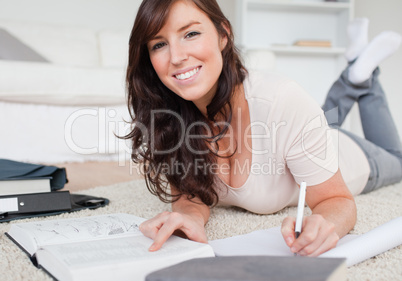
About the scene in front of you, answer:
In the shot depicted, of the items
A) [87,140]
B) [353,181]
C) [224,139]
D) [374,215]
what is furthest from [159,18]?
[87,140]

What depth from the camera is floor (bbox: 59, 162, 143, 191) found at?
6.01ft

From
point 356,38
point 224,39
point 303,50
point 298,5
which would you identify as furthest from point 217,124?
point 298,5

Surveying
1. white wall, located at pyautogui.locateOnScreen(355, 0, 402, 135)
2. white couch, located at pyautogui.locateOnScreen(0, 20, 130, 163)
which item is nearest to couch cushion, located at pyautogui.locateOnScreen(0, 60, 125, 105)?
white couch, located at pyautogui.locateOnScreen(0, 20, 130, 163)

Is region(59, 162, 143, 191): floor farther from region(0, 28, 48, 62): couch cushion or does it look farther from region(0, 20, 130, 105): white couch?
region(0, 28, 48, 62): couch cushion

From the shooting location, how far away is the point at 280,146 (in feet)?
3.51

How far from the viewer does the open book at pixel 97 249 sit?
2.01 ft

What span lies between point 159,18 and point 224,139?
406 millimetres

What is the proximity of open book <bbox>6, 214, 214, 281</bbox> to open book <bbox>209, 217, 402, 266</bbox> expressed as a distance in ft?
0.32

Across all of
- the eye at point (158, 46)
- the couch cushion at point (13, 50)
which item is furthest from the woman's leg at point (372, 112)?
the couch cushion at point (13, 50)

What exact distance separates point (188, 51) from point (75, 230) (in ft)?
1.59

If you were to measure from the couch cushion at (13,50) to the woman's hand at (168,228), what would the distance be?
7.28 ft

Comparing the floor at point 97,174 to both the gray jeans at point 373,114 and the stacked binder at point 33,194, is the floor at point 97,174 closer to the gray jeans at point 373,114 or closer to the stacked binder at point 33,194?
the stacked binder at point 33,194

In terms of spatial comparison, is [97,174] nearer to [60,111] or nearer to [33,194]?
[60,111]

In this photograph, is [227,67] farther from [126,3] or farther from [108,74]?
[126,3]
